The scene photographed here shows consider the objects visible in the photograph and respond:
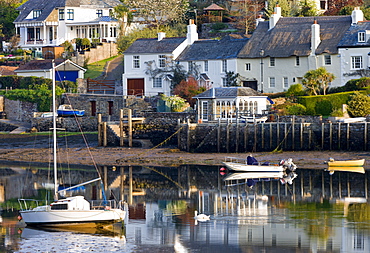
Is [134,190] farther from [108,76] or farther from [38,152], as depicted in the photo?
[108,76]

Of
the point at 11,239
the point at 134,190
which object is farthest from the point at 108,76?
the point at 11,239

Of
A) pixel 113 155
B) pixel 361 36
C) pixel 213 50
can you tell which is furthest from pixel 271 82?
pixel 113 155

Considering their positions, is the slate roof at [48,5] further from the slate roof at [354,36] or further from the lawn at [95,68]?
the slate roof at [354,36]

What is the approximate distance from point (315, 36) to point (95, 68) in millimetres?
26305

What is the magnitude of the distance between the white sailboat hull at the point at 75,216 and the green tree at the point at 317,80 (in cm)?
3284

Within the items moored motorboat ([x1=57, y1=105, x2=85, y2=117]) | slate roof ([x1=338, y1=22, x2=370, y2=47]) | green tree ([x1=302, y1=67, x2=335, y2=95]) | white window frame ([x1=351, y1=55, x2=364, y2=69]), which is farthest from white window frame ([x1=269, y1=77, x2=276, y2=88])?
moored motorboat ([x1=57, y1=105, x2=85, y2=117])

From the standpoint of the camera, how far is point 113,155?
184 feet

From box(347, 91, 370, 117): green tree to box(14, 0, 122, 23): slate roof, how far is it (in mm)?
45478

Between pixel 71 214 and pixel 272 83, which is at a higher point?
pixel 272 83

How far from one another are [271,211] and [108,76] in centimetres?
4659

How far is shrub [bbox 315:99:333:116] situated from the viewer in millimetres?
58250

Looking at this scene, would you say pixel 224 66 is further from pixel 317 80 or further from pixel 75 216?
pixel 75 216

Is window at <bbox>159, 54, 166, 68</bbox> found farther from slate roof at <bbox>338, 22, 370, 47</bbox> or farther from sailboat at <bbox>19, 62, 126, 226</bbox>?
sailboat at <bbox>19, 62, 126, 226</bbox>

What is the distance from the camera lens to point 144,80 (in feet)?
241
